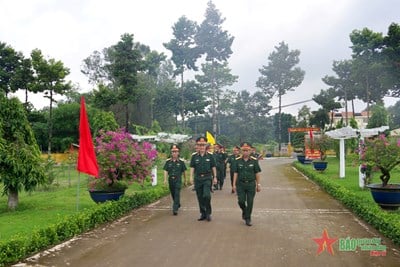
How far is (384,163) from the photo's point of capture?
8.78 m

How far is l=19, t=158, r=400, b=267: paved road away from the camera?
5.19 metres

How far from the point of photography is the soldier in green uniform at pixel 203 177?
7.81m

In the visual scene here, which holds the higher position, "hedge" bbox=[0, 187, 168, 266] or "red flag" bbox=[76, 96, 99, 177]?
"red flag" bbox=[76, 96, 99, 177]

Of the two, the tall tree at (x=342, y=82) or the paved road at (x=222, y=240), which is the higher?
the tall tree at (x=342, y=82)

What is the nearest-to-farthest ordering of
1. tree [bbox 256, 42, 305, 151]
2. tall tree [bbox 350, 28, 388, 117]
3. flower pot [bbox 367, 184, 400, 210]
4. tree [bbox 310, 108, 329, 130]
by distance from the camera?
flower pot [bbox 367, 184, 400, 210] < tall tree [bbox 350, 28, 388, 117] < tree [bbox 310, 108, 329, 130] < tree [bbox 256, 42, 305, 151]

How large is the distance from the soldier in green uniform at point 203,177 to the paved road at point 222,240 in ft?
0.95

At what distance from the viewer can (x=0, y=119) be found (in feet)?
29.5

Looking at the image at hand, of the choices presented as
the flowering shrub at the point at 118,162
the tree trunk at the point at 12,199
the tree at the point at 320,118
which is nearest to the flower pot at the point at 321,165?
the flowering shrub at the point at 118,162

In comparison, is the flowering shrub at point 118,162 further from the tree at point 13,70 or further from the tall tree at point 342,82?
the tall tree at point 342,82

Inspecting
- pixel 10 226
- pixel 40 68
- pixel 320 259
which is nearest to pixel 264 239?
pixel 320 259

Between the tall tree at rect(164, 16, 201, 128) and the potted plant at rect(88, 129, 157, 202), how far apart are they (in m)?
26.3

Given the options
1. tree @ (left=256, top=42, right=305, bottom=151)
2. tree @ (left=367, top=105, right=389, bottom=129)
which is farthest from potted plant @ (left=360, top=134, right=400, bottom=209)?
Result: tree @ (left=256, top=42, right=305, bottom=151)

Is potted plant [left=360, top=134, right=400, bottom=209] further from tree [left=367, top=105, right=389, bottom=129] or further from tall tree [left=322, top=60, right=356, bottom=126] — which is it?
tall tree [left=322, top=60, right=356, bottom=126]

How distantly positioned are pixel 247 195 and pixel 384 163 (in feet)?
11.4
